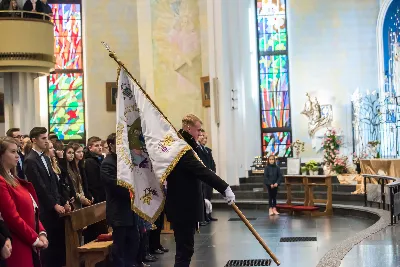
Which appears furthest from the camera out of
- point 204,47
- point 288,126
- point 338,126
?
point 288,126

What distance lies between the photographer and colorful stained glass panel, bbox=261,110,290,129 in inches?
984

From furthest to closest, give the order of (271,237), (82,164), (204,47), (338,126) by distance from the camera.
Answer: (338,126) < (204,47) < (271,237) < (82,164)

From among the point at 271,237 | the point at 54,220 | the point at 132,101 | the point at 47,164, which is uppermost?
the point at 132,101

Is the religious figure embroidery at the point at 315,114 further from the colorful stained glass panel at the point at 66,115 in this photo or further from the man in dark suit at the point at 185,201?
the man in dark suit at the point at 185,201

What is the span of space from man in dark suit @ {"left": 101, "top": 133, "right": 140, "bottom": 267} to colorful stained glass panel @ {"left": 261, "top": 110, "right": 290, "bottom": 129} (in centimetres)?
1721

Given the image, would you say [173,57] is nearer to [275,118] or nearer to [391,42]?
[275,118]

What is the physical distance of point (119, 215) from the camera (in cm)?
790


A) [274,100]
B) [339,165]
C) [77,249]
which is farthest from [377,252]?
[274,100]

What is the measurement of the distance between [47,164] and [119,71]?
1.42 metres

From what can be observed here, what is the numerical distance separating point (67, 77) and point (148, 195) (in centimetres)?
1769

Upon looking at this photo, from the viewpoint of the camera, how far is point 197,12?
21312mm

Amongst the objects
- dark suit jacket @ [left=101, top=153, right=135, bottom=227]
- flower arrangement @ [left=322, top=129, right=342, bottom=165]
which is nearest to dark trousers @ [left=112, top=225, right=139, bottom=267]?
dark suit jacket @ [left=101, top=153, right=135, bottom=227]

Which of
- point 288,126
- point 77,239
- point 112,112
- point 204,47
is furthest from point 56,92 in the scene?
point 77,239

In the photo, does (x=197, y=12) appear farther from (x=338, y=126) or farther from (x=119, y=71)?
(x=119, y=71)
